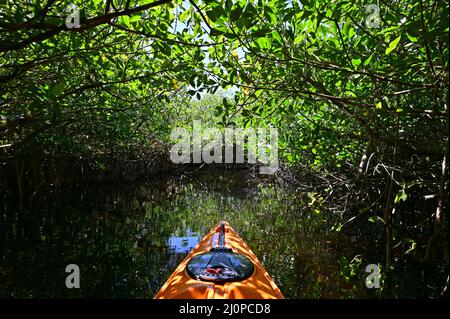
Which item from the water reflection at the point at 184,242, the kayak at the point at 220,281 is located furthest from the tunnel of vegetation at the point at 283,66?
the water reflection at the point at 184,242

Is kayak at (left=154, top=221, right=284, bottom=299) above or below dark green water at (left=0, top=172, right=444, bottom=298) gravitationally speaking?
above

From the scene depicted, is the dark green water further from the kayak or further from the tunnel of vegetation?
the kayak

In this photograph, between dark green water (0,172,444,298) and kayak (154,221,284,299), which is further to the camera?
dark green water (0,172,444,298)

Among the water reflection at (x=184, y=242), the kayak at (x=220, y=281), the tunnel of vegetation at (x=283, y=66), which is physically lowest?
the water reflection at (x=184, y=242)

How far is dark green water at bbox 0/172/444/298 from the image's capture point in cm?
515

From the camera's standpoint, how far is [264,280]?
372 centimetres

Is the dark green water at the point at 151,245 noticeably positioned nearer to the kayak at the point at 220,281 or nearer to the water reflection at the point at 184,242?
the water reflection at the point at 184,242

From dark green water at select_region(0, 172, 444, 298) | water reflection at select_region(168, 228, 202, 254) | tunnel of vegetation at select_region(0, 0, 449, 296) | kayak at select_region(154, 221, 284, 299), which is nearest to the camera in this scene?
tunnel of vegetation at select_region(0, 0, 449, 296)

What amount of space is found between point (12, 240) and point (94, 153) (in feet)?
25.1

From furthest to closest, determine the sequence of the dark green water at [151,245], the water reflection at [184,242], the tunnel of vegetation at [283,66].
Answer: the water reflection at [184,242]
the dark green water at [151,245]
the tunnel of vegetation at [283,66]

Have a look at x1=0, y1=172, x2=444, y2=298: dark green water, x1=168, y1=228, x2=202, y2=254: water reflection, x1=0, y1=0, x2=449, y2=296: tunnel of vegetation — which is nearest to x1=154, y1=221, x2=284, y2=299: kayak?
x1=0, y1=0, x2=449, y2=296: tunnel of vegetation

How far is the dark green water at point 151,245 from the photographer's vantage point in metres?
5.15

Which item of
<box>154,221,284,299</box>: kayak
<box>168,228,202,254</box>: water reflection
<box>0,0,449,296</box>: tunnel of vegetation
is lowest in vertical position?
<box>168,228,202,254</box>: water reflection
